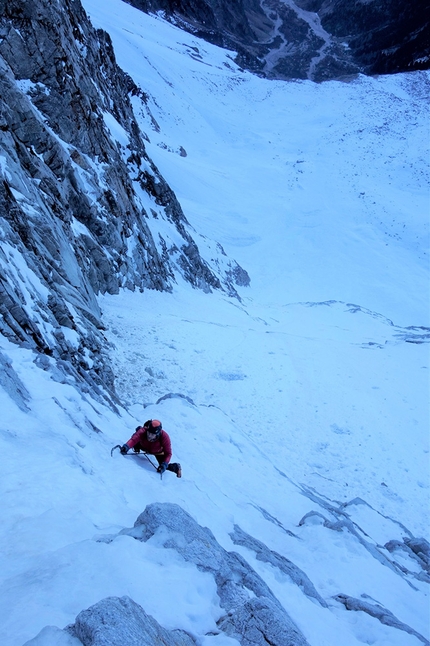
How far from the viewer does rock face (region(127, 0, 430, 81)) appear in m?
82.6

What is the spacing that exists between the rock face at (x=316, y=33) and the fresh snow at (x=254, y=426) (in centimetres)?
5143

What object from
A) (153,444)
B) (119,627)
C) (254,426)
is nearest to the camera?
(119,627)

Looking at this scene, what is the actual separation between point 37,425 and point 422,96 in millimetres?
76420

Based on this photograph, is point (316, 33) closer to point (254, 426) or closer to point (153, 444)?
point (254, 426)

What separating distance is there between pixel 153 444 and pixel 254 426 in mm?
6840

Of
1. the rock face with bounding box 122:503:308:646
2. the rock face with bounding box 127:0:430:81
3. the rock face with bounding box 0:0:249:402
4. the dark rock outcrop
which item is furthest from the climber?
the rock face with bounding box 127:0:430:81

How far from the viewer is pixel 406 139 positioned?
54.3m

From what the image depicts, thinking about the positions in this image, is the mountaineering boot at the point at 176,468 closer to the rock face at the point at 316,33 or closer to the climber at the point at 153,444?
the climber at the point at 153,444

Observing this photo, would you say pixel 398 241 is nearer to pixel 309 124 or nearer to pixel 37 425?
pixel 309 124

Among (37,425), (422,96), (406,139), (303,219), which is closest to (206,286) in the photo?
(303,219)

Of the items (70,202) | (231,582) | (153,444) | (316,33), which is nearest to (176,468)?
(153,444)

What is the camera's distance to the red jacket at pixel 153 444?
6.48m

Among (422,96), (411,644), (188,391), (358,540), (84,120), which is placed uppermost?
(422,96)

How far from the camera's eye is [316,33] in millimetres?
103125
